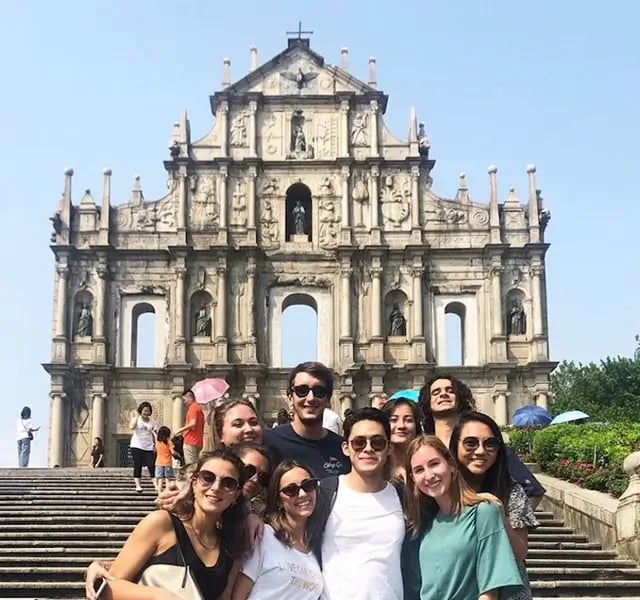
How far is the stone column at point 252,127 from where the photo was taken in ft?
102

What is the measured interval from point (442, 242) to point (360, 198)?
2955 mm

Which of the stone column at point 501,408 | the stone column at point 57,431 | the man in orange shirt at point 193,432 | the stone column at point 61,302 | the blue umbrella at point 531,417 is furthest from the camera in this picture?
the stone column at point 61,302

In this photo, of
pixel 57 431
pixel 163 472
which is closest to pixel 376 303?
pixel 57 431

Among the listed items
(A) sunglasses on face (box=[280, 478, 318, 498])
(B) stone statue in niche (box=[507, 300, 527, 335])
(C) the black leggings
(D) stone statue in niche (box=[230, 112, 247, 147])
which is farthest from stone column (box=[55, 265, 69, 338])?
(A) sunglasses on face (box=[280, 478, 318, 498])

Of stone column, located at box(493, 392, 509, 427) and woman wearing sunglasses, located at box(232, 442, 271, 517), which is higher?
stone column, located at box(493, 392, 509, 427)

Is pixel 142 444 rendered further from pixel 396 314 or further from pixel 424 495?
pixel 396 314

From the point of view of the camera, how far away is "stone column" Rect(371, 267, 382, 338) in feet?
96.7

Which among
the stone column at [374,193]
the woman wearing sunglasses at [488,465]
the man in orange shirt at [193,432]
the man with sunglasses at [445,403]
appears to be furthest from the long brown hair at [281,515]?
the stone column at [374,193]

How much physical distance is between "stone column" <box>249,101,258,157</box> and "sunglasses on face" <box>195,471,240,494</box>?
26.7 m

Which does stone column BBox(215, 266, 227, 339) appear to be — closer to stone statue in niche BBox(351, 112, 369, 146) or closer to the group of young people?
stone statue in niche BBox(351, 112, 369, 146)

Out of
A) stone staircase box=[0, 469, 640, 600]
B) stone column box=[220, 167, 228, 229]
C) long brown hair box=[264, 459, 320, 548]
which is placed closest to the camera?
long brown hair box=[264, 459, 320, 548]

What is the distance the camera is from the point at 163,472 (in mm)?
14516

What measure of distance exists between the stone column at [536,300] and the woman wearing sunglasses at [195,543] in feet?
83.9

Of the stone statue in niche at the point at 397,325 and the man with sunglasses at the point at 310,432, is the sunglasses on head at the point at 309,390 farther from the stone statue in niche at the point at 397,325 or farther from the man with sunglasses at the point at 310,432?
the stone statue in niche at the point at 397,325
